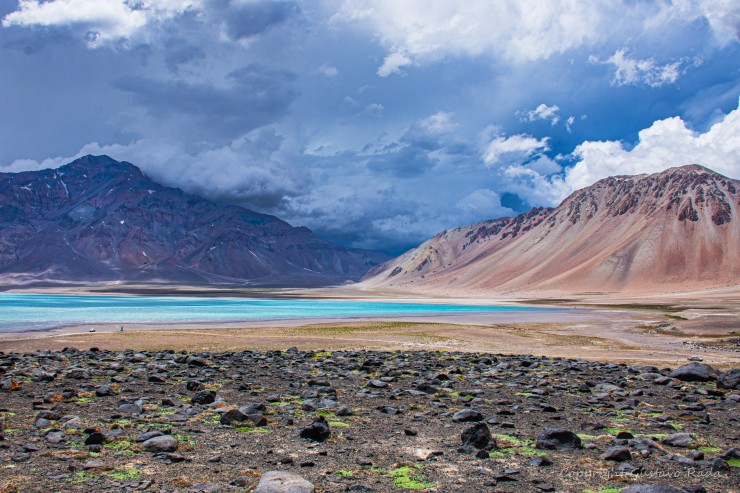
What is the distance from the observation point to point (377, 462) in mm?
10000

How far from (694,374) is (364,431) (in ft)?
51.3

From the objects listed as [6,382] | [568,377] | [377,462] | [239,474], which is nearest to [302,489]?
[239,474]

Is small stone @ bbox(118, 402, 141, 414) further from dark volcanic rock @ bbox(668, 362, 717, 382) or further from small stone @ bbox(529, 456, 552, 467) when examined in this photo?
dark volcanic rock @ bbox(668, 362, 717, 382)

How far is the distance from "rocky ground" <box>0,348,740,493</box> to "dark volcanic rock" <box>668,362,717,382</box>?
0.16 feet


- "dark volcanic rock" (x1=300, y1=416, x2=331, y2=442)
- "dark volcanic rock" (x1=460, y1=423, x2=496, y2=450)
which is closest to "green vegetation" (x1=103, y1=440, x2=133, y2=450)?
"dark volcanic rock" (x1=300, y1=416, x2=331, y2=442)

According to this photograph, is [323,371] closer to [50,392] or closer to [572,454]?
[50,392]

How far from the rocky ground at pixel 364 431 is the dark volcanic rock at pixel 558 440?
22mm

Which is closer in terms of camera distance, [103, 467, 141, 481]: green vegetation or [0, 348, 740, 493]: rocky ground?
[103, 467, 141, 481]: green vegetation

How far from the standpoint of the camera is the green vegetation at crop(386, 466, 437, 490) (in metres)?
8.73

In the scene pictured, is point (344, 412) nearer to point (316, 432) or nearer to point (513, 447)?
point (316, 432)

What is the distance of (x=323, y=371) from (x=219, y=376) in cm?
432

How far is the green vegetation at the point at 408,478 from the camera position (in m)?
8.73

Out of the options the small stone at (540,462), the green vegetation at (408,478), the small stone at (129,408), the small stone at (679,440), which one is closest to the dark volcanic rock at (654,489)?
the small stone at (540,462)

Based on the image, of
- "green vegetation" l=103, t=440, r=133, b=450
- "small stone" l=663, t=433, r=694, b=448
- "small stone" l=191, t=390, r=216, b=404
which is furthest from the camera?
"small stone" l=191, t=390, r=216, b=404
